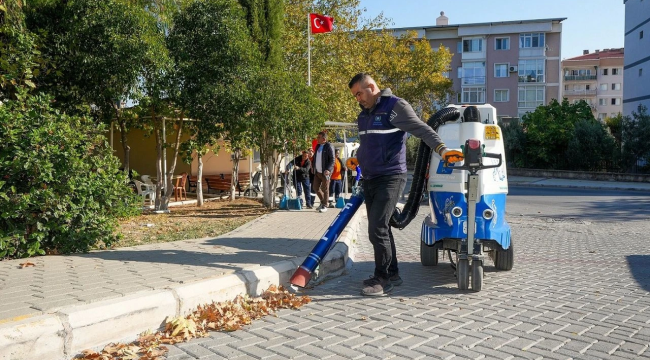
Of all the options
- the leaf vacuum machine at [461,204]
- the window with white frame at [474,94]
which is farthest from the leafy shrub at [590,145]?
the window with white frame at [474,94]

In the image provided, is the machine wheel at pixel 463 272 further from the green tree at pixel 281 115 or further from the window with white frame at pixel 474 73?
the window with white frame at pixel 474 73

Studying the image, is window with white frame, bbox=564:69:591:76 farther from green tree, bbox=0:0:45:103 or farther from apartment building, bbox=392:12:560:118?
green tree, bbox=0:0:45:103

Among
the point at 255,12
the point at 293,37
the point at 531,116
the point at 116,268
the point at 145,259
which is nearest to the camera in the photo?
the point at 116,268

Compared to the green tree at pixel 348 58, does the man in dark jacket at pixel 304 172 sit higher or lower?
lower

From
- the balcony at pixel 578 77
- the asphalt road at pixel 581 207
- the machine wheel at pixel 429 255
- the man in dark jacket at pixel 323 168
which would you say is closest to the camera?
the machine wheel at pixel 429 255

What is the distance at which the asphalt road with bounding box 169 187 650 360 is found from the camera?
4113 mm

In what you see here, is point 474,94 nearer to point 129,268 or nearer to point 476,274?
point 476,274

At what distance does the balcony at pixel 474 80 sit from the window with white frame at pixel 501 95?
1.79 meters

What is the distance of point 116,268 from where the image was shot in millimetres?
5875

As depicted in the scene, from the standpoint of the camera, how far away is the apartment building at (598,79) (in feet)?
296

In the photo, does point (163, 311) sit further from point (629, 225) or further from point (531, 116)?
point (531, 116)

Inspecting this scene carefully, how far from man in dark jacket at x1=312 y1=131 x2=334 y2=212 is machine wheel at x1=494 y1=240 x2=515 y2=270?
6.13m

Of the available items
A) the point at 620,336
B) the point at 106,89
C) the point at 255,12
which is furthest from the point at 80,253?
the point at 255,12

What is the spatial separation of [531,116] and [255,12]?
884 inches
